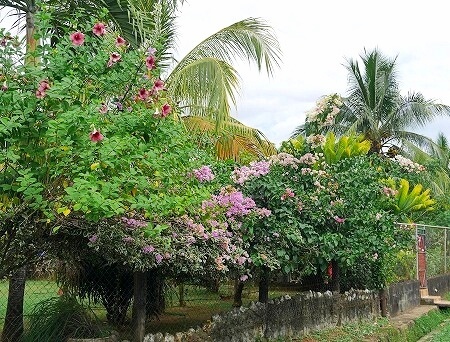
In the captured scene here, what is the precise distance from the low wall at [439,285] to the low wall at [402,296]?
178 cm

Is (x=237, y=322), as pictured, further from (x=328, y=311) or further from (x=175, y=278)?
(x=328, y=311)

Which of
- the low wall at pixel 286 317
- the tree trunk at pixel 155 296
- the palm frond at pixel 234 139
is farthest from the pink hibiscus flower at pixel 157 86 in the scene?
the palm frond at pixel 234 139

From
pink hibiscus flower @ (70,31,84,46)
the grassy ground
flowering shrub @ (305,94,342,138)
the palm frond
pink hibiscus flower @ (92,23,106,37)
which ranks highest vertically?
the palm frond

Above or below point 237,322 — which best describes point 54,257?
above

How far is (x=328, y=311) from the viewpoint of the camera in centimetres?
1003

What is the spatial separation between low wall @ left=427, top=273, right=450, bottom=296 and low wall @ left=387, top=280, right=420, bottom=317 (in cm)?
178

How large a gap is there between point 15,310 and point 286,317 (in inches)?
150

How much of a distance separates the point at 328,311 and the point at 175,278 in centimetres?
313

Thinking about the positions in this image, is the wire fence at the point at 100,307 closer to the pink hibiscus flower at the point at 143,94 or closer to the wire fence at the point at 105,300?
the wire fence at the point at 105,300

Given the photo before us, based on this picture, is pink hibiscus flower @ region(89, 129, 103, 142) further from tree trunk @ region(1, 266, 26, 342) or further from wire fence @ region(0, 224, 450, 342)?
tree trunk @ region(1, 266, 26, 342)

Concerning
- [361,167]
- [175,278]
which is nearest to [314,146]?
[361,167]

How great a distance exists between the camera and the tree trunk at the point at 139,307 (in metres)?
6.83

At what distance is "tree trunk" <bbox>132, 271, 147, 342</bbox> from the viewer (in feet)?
22.4

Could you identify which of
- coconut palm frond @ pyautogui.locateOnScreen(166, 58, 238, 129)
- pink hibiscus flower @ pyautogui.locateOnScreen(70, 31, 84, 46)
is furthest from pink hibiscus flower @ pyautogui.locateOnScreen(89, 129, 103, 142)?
coconut palm frond @ pyautogui.locateOnScreen(166, 58, 238, 129)
